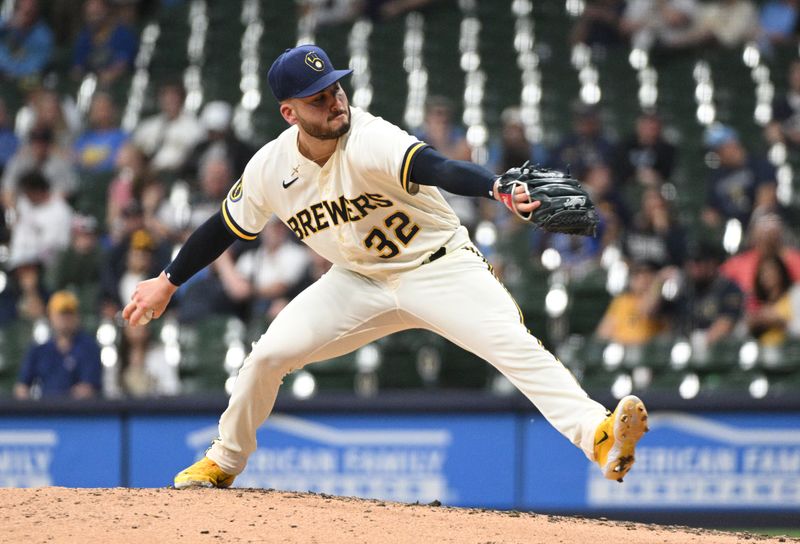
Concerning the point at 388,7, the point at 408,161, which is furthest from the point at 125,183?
the point at 408,161

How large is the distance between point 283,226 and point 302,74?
4.16 meters

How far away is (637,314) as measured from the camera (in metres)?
8.84

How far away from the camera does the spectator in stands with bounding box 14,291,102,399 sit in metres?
8.40

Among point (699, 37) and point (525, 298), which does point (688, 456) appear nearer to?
point (525, 298)

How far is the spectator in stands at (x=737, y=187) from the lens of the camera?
31.8 feet

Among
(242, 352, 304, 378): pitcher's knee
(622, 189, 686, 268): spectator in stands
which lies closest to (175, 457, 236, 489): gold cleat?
(242, 352, 304, 378): pitcher's knee

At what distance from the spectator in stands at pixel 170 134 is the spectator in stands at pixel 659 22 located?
430cm

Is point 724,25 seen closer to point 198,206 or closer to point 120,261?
point 198,206

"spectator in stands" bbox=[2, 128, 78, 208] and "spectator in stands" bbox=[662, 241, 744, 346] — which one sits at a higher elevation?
"spectator in stands" bbox=[2, 128, 78, 208]

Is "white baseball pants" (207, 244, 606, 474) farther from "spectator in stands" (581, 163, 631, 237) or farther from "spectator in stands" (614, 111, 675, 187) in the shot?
"spectator in stands" (614, 111, 675, 187)

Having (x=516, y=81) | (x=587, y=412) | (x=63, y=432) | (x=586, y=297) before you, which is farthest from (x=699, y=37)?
(x=587, y=412)

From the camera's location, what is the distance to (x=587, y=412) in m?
4.90

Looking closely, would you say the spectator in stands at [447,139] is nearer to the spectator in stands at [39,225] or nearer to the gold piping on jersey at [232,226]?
the spectator in stands at [39,225]

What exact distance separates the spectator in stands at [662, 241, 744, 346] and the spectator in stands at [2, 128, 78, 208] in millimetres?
4973
